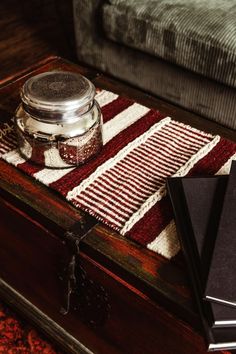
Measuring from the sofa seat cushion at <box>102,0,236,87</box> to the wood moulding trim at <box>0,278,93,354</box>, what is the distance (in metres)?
0.78

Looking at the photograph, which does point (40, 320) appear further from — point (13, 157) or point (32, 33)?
point (32, 33)

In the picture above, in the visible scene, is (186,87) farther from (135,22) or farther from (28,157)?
(28,157)

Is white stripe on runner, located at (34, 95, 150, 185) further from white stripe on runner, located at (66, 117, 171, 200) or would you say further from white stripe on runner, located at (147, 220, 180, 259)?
white stripe on runner, located at (147, 220, 180, 259)

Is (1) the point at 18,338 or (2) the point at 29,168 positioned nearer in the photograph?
(2) the point at 29,168

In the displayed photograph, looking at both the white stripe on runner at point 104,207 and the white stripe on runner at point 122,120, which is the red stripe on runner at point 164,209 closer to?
the white stripe on runner at point 104,207

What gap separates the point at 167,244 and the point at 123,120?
34cm

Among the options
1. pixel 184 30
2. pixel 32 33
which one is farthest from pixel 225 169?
pixel 32 33

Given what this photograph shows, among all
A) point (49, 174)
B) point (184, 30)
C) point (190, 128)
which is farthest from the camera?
point (184, 30)

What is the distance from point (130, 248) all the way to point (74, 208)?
0.12 metres

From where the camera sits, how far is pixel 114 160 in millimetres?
841

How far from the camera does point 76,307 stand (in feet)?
2.62

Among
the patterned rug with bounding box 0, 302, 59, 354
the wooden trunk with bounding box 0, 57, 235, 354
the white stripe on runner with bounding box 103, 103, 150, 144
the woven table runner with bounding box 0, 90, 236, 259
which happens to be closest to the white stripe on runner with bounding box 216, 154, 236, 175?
the woven table runner with bounding box 0, 90, 236, 259

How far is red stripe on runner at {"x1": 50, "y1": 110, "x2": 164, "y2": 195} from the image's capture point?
781 millimetres

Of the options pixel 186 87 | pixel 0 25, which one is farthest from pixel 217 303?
pixel 0 25
